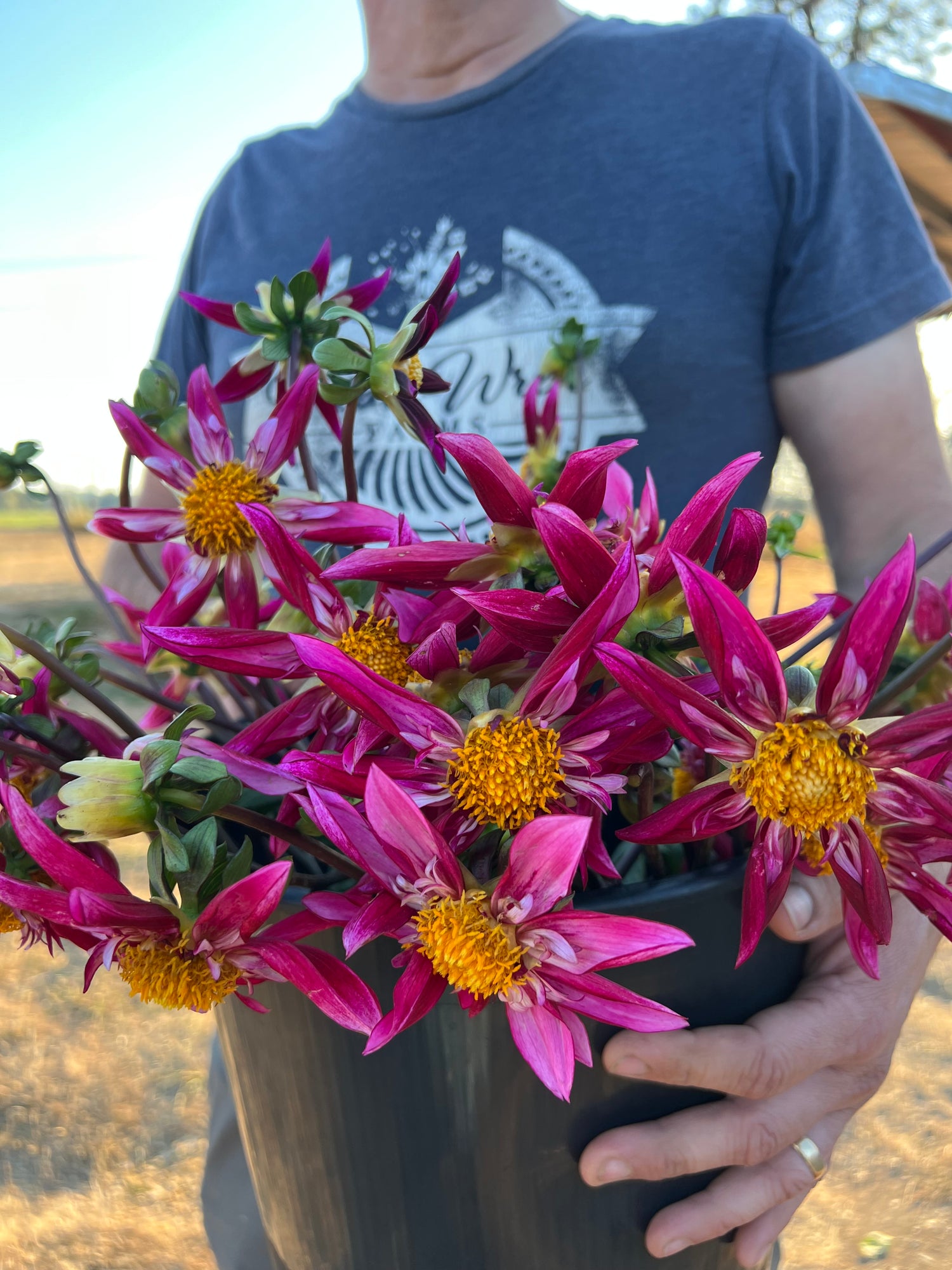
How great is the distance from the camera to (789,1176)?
386mm

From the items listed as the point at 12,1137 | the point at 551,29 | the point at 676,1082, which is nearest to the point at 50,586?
the point at 12,1137

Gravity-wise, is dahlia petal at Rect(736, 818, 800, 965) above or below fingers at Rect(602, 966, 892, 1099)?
above

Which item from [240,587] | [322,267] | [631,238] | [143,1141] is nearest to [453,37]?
[631,238]

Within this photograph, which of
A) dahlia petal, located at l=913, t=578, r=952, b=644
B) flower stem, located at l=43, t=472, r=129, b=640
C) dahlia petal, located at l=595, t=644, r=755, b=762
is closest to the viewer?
dahlia petal, located at l=595, t=644, r=755, b=762

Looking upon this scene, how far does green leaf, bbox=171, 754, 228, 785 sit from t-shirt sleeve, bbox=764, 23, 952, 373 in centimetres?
63

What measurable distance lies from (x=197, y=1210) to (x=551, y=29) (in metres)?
1.49

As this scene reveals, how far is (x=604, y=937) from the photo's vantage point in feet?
0.65

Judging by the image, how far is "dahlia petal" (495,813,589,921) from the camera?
182mm

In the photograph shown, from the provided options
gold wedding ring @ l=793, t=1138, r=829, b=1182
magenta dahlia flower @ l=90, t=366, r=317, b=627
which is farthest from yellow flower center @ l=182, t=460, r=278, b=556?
gold wedding ring @ l=793, t=1138, r=829, b=1182

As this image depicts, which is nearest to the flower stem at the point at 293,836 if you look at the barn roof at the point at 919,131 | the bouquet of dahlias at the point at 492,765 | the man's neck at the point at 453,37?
the bouquet of dahlias at the point at 492,765

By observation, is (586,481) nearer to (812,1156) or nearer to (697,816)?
(697,816)

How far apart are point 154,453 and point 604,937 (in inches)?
7.4

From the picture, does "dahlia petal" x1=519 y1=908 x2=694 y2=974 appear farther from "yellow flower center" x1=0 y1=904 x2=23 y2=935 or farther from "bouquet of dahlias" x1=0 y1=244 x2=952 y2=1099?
"yellow flower center" x1=0 y1=904 x2=23 y2=935

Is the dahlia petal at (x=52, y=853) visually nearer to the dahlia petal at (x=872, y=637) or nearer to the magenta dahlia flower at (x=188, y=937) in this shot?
the magenta dahlia flower at (x=188, y=937)
